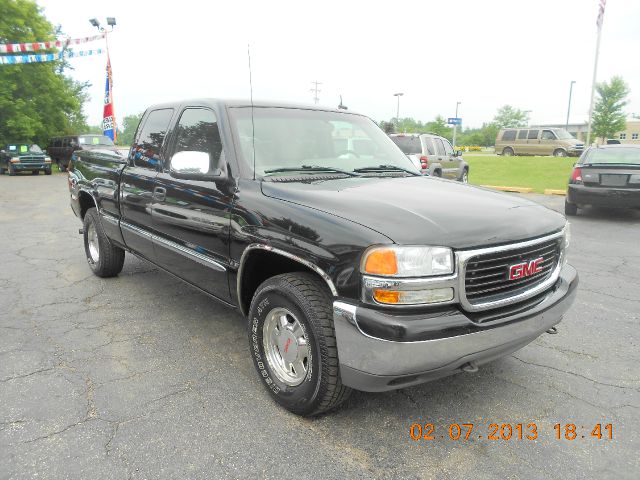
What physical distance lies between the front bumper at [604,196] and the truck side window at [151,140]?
833 cm

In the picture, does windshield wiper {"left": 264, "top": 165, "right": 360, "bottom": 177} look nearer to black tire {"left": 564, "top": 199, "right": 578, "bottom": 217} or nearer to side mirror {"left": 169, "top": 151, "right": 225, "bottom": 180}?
side mirror {"left": 169, "top": 151, "right": 225, "bottom": 180}

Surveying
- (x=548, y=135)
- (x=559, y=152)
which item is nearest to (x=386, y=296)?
(x=559, y=152)

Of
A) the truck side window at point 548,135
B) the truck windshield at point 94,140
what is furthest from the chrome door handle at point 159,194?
the truck side window at point 548,135

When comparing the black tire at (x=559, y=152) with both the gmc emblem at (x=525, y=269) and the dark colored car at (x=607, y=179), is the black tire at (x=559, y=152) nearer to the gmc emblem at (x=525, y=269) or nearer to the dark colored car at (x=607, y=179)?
the dark colored car at (x=607, y=179)

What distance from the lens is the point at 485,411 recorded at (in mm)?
→ 2799

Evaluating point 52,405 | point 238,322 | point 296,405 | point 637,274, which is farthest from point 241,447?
point 637,274

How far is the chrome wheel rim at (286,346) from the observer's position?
8.77ft

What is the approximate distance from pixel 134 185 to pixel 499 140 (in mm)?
30748

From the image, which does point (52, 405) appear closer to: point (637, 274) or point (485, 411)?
point (485, 411)

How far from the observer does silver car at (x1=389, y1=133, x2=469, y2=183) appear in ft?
41.8

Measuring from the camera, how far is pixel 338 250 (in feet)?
7.61

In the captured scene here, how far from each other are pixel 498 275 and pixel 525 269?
0.76 feet

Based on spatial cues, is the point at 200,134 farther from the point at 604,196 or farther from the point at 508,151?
the point at 508,151
